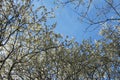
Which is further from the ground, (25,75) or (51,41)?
(51,41)

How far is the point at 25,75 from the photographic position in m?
32.4

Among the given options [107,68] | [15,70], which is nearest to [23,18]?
[15,70]

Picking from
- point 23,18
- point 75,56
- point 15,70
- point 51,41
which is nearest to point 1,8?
point 23,18

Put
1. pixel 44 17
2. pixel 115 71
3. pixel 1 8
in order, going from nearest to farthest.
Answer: pixel 1 8
pixel 44 17
pixel 115 71

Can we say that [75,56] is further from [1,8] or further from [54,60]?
[1,8]

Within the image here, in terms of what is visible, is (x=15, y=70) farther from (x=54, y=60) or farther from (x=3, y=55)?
(x=54, y=60)

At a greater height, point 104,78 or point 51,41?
point 51,41

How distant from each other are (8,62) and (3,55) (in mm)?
2687

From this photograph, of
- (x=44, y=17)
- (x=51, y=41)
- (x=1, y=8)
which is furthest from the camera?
(x=51, y=41)

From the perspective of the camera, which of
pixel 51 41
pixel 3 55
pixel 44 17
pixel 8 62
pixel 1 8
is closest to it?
pixel 1 8

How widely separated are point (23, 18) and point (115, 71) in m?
15.8

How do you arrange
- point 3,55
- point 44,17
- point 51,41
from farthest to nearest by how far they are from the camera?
point 51,41
point 3,55
point 44,17

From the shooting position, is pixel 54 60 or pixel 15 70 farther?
pixel 54 60

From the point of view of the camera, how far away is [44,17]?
1069 inches
